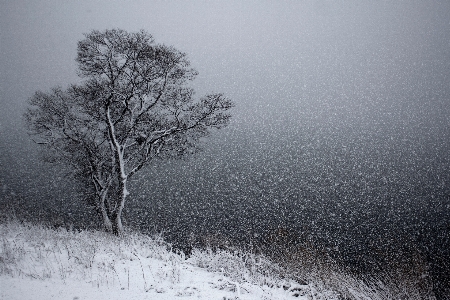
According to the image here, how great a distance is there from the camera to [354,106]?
89.1m

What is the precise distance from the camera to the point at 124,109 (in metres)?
13.4

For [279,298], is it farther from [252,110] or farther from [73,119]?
[252,110]

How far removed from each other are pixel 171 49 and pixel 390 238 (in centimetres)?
2079

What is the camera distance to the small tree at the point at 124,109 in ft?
39.0

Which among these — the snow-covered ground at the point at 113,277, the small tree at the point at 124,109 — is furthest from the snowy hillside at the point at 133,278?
the small tree at the point at 124,109

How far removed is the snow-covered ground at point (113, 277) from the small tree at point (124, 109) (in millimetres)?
4553

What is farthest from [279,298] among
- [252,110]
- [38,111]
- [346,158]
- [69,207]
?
[252,110]

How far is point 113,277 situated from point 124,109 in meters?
9.01

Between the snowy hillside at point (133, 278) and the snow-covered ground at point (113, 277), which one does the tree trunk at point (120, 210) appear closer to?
the snowy hillside at point (133, 278)

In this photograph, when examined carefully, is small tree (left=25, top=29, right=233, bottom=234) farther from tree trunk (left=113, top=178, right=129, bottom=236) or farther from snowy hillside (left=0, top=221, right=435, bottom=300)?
snowy hillside (left=0, top=221, right=435, bottom=300)

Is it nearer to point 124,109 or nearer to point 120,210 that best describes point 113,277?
point 120,210

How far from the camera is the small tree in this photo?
11875mm

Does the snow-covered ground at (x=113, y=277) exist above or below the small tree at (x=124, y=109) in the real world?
below

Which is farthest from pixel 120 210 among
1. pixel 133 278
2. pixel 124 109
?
pixel 133 278
